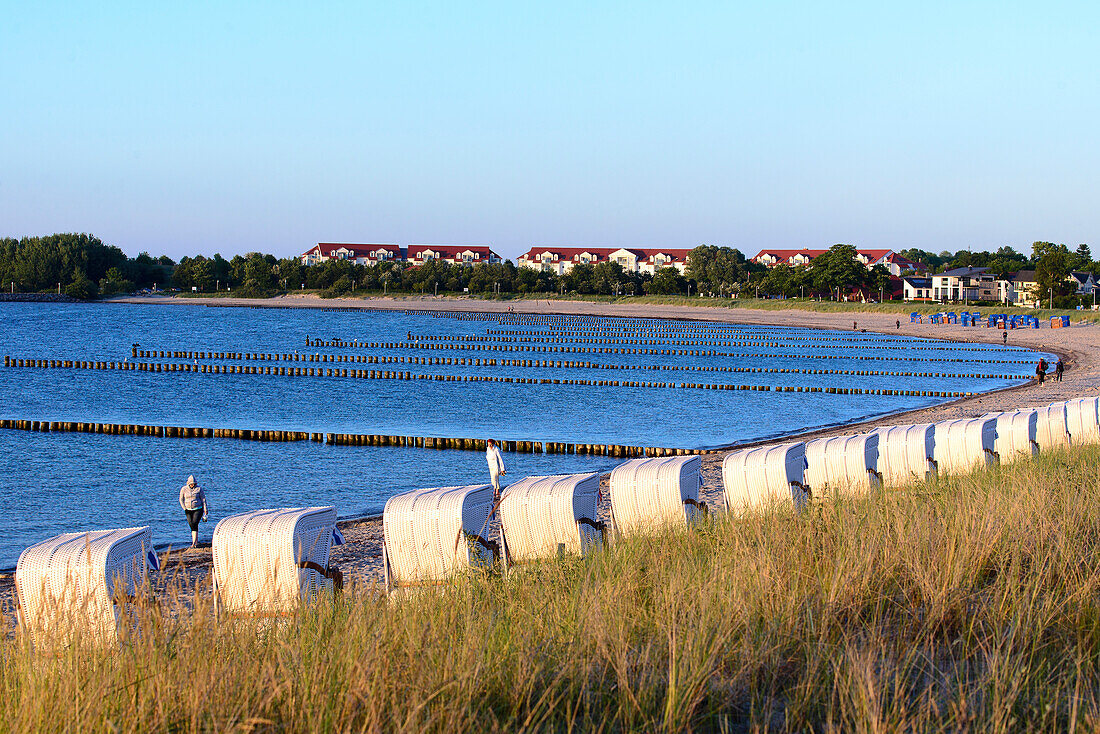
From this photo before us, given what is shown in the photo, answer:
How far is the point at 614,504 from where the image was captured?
10.2 meters

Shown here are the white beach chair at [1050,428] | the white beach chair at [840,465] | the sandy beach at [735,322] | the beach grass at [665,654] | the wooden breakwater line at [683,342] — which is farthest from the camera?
the wooden breakwater line at [683,342]

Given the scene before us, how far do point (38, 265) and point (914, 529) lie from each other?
188846mm

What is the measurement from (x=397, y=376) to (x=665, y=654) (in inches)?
1845

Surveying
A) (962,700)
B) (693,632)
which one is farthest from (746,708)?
(962,700)

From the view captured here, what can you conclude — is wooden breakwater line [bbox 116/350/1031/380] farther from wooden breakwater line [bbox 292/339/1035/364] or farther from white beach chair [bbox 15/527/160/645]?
white beach chair [bbox 15/527/160/645]

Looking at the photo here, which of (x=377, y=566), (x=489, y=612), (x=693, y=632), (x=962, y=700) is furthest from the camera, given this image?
(x=377, y=566)

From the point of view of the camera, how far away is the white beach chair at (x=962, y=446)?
13.7 m

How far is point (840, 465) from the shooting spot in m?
12.3

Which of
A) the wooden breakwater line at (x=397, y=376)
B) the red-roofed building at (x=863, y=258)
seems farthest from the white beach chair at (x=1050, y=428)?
the red-roofed building at (x=863, y=258)

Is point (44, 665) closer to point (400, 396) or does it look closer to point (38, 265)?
point (400, 396)

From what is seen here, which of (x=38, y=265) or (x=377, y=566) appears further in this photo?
(x=38, y=265)

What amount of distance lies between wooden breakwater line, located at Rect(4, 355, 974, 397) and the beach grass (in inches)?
1406

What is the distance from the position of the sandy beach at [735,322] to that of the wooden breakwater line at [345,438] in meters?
2.80

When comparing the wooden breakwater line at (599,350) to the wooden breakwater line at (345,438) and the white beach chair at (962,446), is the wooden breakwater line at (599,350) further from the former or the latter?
the white beach chair at (962,446)
